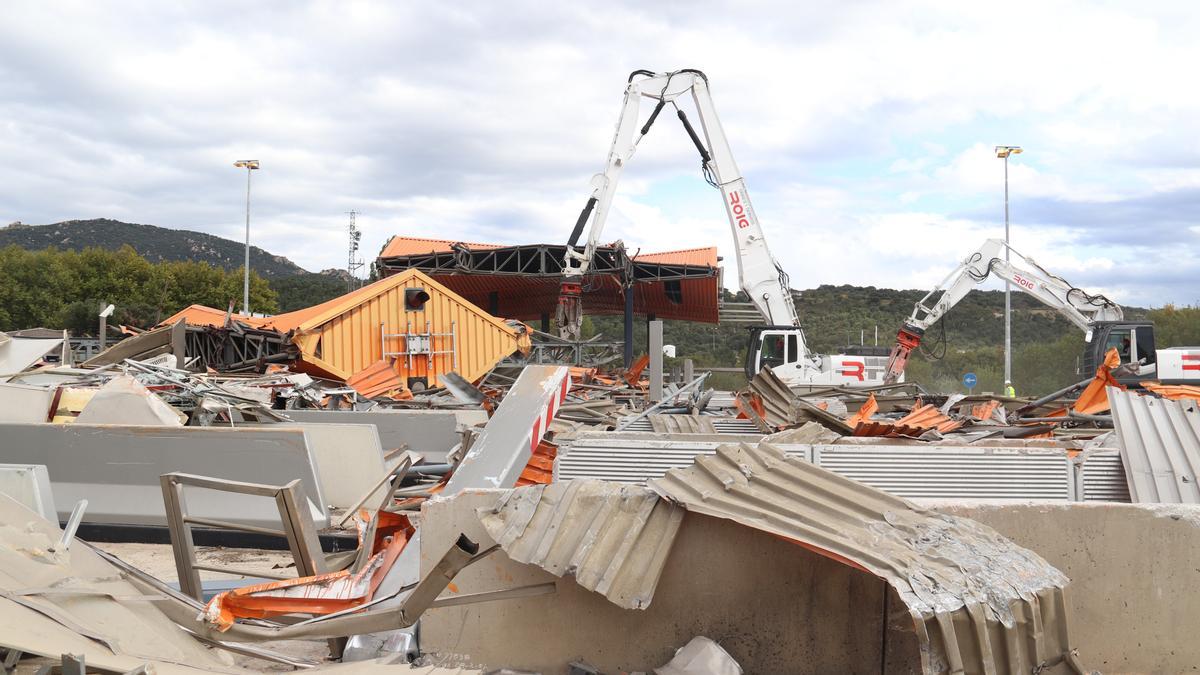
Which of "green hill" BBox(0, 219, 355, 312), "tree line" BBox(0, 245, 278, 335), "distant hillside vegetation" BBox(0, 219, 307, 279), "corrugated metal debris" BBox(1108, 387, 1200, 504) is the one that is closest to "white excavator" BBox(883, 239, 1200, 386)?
"corrugated metal debris" BBox(1108, 387, 1200, 504)

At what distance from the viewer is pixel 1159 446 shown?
5418 millimetres

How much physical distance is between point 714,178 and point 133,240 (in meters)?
93.2

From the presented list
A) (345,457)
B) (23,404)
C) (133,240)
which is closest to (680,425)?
(345,457)

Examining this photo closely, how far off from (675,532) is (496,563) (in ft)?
2.81

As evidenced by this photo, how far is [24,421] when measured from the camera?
777 cm

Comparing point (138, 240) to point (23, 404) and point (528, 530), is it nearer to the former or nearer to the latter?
point (23, 404)

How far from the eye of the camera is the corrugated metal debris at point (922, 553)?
3400 mm

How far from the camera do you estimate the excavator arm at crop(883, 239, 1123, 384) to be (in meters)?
22.6

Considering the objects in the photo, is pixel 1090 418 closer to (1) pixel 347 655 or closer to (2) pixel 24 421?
(1) pixel 347 655

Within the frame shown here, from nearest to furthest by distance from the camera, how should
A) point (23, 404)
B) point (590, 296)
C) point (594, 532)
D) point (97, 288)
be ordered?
point (594, 532), point (23, 404), point (590, 296), point (97, 288)

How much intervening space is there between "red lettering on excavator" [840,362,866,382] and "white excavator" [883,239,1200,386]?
2.23 feet

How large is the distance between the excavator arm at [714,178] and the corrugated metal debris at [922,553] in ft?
64.5

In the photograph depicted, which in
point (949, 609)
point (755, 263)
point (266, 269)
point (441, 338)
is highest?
point (266, 269)

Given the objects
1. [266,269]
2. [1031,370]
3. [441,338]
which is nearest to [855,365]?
[441,338]
